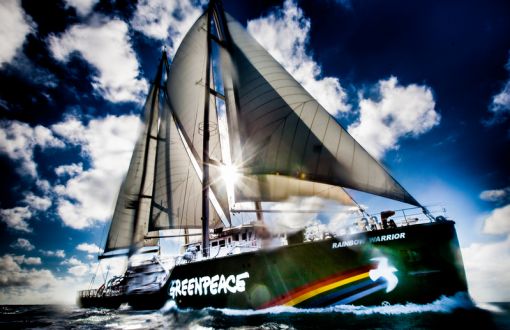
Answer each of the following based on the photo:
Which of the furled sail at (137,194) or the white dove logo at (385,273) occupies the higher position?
the furled sail at (137,194)

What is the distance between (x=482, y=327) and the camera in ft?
20.4

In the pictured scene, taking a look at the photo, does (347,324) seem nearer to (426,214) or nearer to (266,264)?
(266,264)

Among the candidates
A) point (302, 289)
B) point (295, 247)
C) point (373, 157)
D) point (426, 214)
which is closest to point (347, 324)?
point (302, 289)

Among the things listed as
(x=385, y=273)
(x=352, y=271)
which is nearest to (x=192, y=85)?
(x=352, y=271)

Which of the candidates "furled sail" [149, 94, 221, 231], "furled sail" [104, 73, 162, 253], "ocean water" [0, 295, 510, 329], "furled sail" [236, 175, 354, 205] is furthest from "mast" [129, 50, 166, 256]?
"ocean water" [0, 295, 510, 329]

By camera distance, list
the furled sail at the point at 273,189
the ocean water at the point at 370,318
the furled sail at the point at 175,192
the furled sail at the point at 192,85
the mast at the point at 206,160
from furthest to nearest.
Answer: the furled sail at the point at 175,192, the furled sail at the point at 192,85, the mast at the point at 206,160, the furled sail at the point at 273,189, the ocean water at the point at 370,318

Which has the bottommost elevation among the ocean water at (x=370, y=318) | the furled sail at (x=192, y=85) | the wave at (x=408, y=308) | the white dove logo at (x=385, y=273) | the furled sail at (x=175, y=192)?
the ocean water at (x=370, y=318)

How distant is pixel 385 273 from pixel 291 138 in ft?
17.5

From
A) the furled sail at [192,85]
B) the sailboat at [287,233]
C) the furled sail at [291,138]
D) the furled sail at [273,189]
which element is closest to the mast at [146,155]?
the sailboat at [287,233]

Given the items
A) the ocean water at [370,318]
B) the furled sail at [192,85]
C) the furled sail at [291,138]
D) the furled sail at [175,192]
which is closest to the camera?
the ocean water at [370,318]

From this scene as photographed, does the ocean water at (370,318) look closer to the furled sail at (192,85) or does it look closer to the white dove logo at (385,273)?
the white dove logo at (385,273)

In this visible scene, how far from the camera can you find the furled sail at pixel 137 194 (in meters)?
25.0

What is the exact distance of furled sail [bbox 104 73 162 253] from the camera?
2502 cm

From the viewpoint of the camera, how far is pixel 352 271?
850cm
